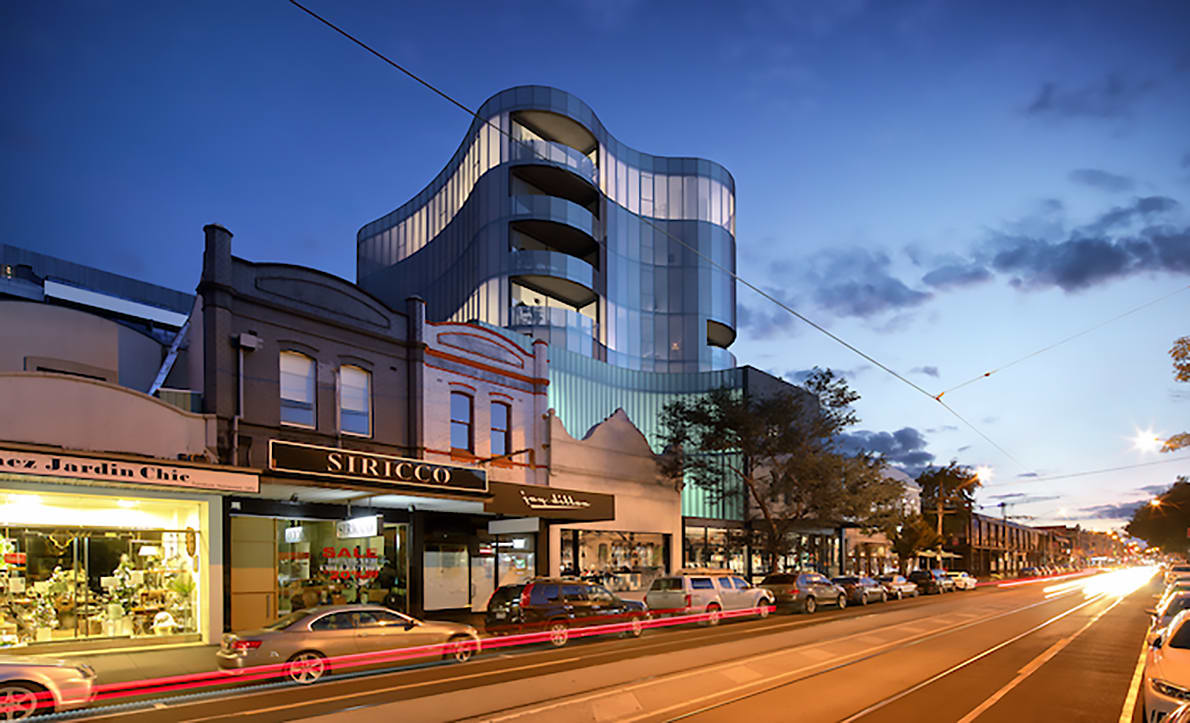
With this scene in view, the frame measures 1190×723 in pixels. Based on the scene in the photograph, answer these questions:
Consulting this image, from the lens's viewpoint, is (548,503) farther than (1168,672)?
Yes

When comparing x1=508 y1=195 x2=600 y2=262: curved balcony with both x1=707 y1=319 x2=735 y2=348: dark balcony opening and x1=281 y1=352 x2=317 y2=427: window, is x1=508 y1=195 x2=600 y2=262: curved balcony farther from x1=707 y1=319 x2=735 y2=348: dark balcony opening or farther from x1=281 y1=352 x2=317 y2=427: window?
x1=281 y1=352 x2=317 y2=427: window

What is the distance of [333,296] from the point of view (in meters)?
24.5

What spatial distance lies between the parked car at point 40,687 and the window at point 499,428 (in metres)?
17.6

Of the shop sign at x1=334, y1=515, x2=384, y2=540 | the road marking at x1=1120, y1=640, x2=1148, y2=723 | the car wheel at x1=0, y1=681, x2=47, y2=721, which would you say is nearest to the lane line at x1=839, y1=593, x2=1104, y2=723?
the road marking at x1=1120, y1=640, x2=1148, y2=723

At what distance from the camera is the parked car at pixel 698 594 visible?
26.8 metres

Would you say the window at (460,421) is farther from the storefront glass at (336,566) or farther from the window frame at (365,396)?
the storefront glass at (336,566)

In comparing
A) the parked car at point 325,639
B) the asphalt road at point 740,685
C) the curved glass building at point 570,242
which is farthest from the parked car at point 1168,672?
the curved glass building at point 570,242

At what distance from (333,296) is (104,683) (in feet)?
40.8

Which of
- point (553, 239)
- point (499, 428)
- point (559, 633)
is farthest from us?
point (553, 239)

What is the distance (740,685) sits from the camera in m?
13.4

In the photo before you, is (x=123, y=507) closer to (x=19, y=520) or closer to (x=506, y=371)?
(x=19, y=520)

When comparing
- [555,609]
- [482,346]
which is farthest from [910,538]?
[555,609]

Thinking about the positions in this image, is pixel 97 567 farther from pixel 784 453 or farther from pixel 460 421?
pixel 784 453

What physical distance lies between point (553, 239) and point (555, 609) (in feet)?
110
